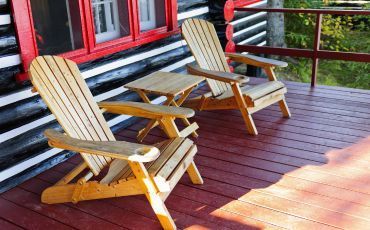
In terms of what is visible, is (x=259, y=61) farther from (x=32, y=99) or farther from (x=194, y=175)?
(x=32, y=99)

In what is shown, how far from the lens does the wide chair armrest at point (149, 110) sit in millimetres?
2454

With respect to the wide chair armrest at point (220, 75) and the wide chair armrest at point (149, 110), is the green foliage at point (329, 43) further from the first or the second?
the wide chair armrest at point (149, 110)

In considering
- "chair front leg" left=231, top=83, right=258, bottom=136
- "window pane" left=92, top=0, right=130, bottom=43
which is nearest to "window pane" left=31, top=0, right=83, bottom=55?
"window pane" left=92, top=0, right=130, bottom=43

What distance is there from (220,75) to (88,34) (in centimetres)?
109

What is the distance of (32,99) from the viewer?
9.11 ft

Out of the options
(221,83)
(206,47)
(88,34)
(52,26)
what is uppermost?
(88,34)

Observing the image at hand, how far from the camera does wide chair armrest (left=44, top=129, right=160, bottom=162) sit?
1.94 m

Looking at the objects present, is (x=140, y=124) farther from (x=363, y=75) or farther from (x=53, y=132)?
(x=363, y=75)

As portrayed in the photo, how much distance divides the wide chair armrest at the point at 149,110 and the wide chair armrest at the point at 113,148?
1.49 ft

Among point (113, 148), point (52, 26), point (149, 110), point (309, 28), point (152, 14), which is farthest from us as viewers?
point (309, 28)

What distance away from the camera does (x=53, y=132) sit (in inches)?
90.8

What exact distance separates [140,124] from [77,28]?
1.02 meters

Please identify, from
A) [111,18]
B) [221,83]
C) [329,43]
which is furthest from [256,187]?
[329,43]

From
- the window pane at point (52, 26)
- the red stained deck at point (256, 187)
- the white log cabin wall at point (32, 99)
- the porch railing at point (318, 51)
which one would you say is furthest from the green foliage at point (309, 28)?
the white log cabin wall at point (32, 99)
